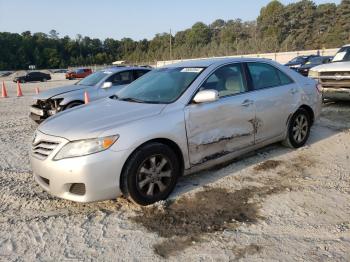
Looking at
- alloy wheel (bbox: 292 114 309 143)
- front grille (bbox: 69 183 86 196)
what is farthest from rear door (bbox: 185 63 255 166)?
front grille (bbox: 69 183 86 196)

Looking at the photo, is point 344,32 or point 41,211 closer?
point 41,211

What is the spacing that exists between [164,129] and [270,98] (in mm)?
2059

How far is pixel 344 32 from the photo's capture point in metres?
59.6

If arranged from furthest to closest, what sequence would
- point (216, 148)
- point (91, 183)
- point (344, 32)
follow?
point (344, 32) < point (216, 148) < point (91, 183)

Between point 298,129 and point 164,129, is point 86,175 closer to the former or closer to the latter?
point 164,129

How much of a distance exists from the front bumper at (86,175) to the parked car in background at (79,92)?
17.3 ft

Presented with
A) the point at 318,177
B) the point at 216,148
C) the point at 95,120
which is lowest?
the point at 318,177

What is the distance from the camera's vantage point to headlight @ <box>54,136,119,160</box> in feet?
12.5

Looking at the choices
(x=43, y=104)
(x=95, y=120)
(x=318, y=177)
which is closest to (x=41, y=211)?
(x=95, y=120)

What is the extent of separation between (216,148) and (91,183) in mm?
1728

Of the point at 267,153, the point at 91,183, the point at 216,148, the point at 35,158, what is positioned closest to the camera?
the point at 91,183

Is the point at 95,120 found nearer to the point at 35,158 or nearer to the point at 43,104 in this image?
the point at 35,158

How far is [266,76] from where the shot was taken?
5.68 m

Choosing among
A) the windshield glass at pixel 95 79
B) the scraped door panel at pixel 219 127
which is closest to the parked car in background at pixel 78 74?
the windshield glass at pixel 95 79
